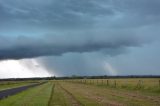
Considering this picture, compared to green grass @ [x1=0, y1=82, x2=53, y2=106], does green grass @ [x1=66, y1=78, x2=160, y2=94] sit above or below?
above

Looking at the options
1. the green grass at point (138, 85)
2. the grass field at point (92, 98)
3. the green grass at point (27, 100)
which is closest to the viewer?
the grass field at point (92, 98)

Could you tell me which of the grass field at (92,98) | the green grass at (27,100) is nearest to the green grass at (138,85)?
the grass field at (92,98)

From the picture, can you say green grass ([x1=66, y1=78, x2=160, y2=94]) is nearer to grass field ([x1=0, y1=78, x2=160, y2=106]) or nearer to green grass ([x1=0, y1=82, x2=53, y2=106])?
grass field ([x1=0, y1=78, x2=160, y2=106])

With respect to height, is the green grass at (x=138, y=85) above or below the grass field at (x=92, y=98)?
above

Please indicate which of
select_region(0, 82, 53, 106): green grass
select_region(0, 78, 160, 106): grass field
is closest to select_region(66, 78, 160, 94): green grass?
select_region(0, 78, 160, 106): grass field

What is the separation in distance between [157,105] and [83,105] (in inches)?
226

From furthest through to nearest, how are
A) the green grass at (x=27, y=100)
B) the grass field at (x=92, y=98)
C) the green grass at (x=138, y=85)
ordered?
the green grass at (x=138, y=85) → the green grass at (x=27, y=100) → the grass field at (x=92, y=98)

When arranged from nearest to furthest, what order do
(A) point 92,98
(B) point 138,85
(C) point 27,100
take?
(A) point 92,98 → (C) point 27,100 → (B) point 138,85

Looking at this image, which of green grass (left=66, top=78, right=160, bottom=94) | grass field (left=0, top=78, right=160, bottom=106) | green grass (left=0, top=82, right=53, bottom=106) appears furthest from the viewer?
green grass (left=66, top=78, right=160, bottom=94)

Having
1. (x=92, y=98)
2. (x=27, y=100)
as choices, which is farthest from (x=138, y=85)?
(x=27, y=100)

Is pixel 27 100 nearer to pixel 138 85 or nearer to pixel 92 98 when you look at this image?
pixel 92 98

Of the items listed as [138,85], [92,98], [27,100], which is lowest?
[27,100]

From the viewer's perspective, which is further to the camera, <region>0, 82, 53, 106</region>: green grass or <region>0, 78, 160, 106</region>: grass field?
<region>0, 82, 53, 106</region>: green grass

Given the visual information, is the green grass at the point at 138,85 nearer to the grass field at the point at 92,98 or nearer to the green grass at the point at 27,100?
the grass field at the point at 92,98
